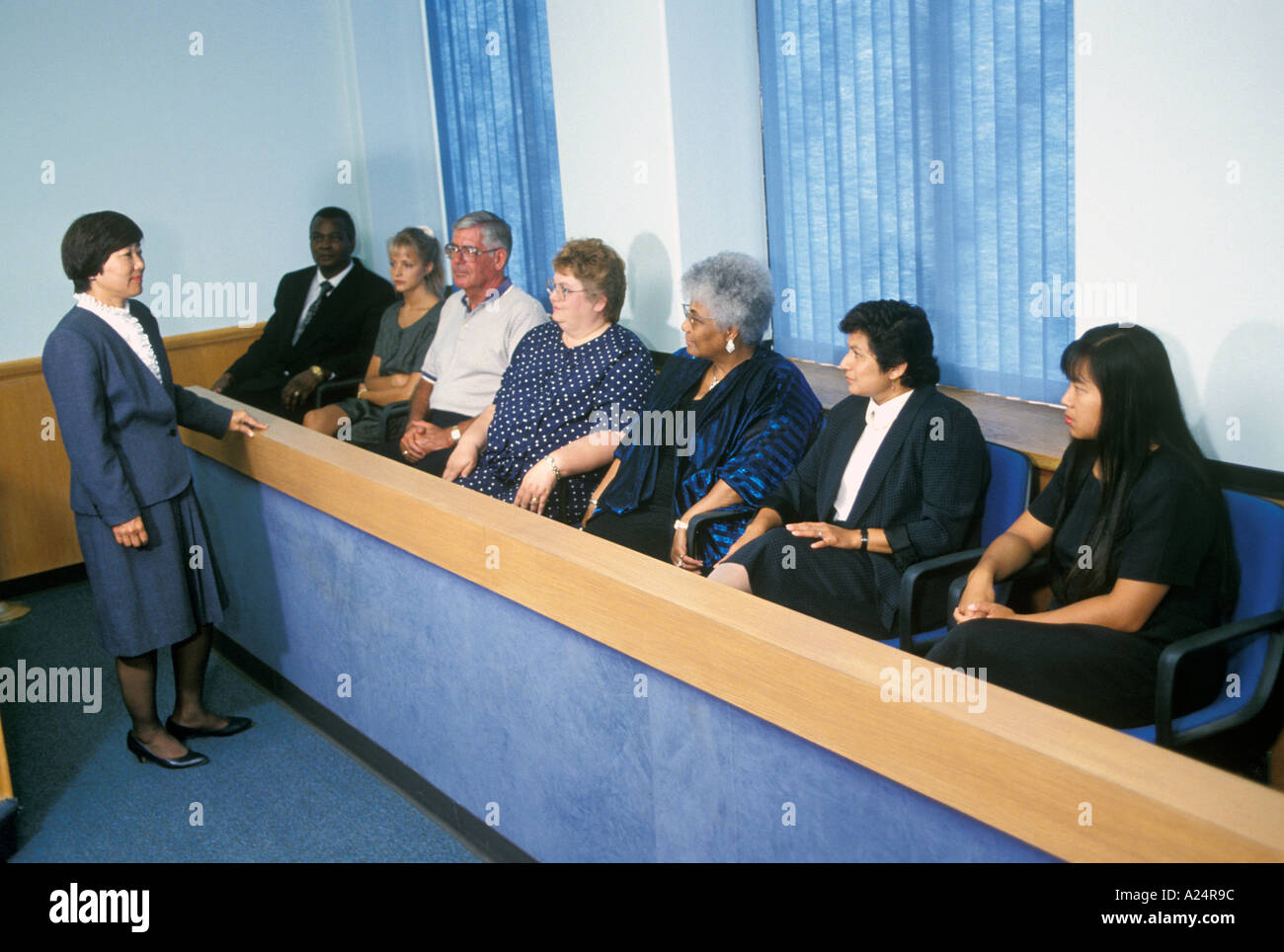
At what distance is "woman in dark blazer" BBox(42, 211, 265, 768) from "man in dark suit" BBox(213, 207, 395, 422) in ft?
5.38

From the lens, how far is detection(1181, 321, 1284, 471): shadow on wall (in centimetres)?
248

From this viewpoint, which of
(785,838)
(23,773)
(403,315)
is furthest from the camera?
(403,315)

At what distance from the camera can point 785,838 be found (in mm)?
1945

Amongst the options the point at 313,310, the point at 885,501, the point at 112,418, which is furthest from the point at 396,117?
the point at 885,501

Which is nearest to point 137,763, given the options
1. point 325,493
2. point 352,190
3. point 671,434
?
point 325,493

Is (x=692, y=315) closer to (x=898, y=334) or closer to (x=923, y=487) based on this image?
(x=898, y=334)

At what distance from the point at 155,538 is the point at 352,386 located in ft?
6.40

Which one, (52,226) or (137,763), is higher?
(52,226)

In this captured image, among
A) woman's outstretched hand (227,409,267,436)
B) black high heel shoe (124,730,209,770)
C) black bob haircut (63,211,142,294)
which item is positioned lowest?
black high heel shoe (124,730,209,770)

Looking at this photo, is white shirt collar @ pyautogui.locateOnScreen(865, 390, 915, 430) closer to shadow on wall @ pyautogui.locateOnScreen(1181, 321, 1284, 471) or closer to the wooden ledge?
the wooden ledge

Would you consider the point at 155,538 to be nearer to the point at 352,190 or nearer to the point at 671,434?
the point at 671,434

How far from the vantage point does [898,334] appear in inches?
111

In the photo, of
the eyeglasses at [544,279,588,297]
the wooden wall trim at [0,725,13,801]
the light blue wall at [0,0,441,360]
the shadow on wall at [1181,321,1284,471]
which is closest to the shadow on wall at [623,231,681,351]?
the eyeglasses at [544,279,588,297]
